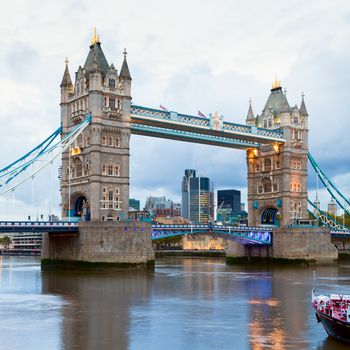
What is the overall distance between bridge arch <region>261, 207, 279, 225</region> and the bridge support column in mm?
30388

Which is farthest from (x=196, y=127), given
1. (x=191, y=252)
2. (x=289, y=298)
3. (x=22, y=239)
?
(x=22, y=239)

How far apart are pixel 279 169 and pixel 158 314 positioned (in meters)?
57.0

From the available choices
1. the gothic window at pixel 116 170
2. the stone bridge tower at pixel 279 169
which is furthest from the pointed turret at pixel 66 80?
the stone bridge tower at pixel 279 169

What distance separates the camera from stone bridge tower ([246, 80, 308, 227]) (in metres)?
87.1

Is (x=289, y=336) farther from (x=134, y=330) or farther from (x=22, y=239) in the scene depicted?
(x=22, y=239)

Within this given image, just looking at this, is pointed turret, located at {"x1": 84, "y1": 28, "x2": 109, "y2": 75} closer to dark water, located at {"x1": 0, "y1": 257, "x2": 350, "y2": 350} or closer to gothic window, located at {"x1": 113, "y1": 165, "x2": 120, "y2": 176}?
gothic window, located at {"x1": 113, "y1": 165, "x2": 120, "y2": 176}

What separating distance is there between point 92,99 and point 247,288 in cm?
2952

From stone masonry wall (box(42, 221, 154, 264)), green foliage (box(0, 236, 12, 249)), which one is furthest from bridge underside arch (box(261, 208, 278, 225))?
green foliage (box(0, 236, 12, 249))

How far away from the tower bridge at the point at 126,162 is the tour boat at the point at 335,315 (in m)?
37.5

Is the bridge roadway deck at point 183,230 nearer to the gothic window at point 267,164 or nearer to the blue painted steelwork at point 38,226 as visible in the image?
the blue painted steelwork at point 38,226

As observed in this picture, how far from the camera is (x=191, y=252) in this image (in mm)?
147875

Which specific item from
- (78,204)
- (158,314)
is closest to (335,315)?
(158,314)

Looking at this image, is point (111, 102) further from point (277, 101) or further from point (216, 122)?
point (277, 101)

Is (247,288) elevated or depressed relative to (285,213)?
depressed
